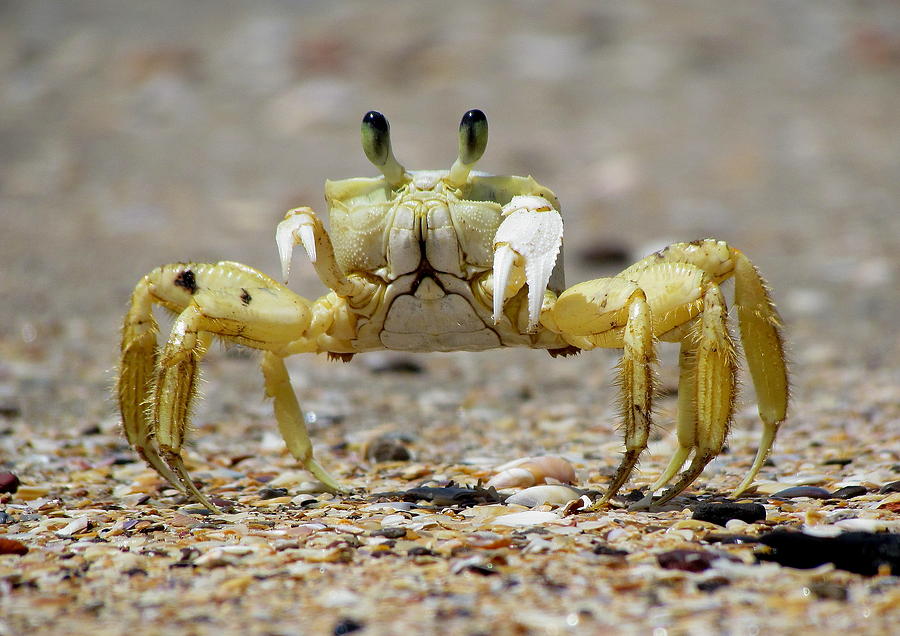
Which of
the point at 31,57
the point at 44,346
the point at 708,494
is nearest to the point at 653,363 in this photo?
the point at 708,494

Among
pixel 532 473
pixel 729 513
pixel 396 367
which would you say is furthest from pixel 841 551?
pixel 396 367

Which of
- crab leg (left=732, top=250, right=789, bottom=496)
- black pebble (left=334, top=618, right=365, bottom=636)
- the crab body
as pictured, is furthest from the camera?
crab leg (left=732, top=250, right=789, bottom=496)

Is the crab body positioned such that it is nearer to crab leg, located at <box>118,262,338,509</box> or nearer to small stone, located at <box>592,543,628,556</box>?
crab leg, located at <box>118,262,338,509</box>

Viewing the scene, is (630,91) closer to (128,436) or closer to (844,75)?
(844,75)

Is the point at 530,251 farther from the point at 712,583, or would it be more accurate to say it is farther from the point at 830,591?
the point at 830,591

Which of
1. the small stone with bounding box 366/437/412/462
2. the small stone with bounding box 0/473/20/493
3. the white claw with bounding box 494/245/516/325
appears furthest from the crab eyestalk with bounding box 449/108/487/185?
the small stone with bounding box 0/473/20/493

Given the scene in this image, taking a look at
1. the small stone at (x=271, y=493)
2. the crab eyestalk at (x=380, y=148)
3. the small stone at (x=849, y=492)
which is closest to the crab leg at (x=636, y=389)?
the small stone at (x=849, y=492)
